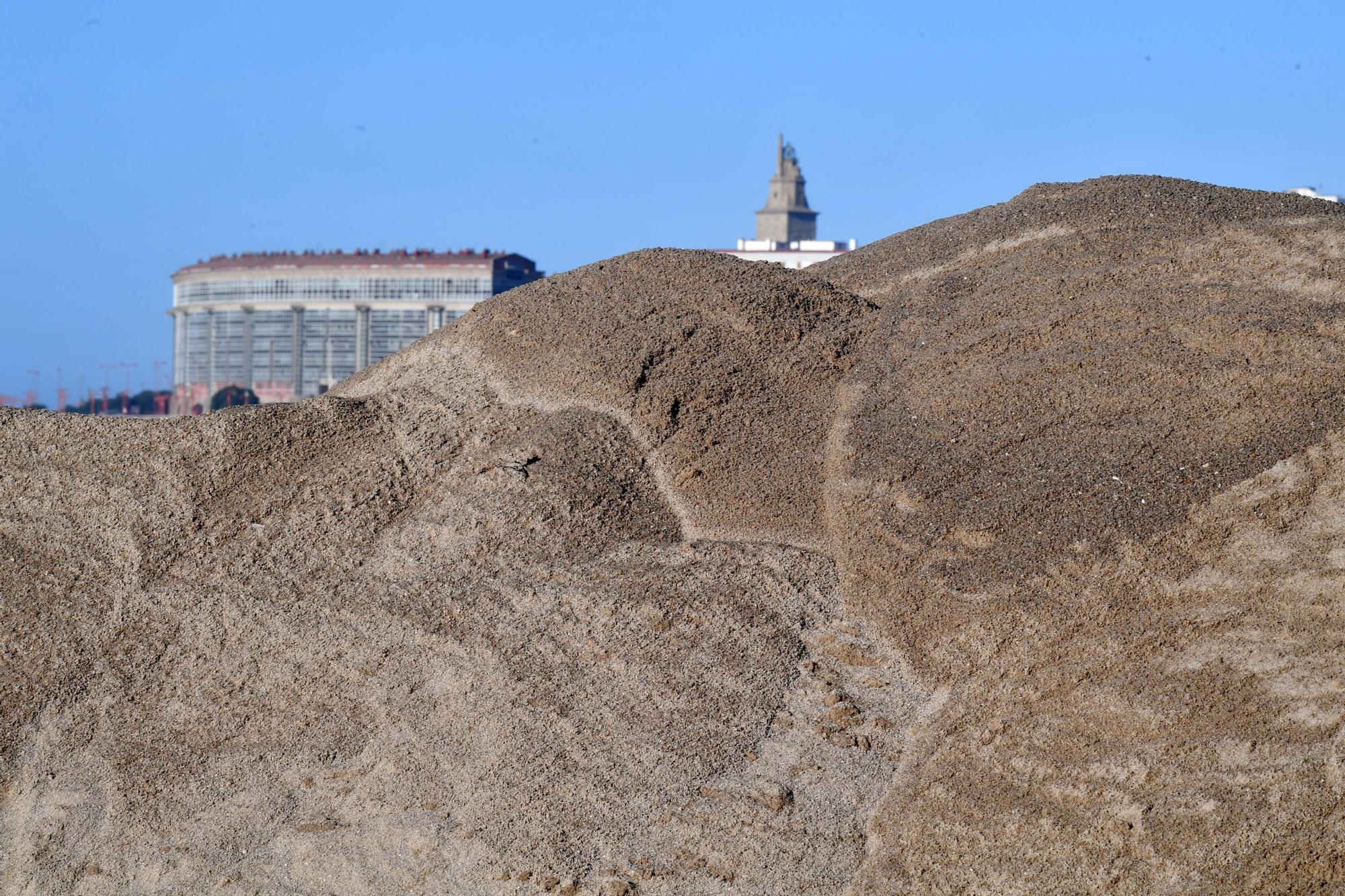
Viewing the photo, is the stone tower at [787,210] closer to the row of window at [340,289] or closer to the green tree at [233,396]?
the row of window at [340,289]

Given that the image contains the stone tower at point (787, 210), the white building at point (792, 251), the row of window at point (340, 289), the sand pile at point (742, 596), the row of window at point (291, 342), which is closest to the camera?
→ the sand pile at point (742, 596)

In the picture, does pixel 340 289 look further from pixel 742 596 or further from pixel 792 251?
pixel 742 596

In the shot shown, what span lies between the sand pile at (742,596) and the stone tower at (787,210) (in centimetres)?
11267

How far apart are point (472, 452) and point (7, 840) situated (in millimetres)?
5390

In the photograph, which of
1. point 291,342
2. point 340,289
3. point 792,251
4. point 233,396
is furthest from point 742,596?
point 291,342

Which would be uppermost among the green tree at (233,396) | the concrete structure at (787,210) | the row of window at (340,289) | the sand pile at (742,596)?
the concrete structure at (787,210)

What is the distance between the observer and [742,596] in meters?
11.6

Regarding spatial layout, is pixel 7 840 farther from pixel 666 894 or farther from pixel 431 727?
pixel 666 894

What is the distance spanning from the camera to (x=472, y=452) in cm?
1365

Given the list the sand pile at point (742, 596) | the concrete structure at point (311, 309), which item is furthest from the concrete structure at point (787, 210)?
the sand pile at point (742, 596)

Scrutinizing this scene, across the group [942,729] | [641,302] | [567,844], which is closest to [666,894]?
[567,844]

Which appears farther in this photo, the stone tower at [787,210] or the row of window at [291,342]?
the stone tower at [787,210]

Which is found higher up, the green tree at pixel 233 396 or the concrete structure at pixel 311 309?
the concrete structure at pixel 311 309

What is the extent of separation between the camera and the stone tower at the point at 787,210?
126938mm
